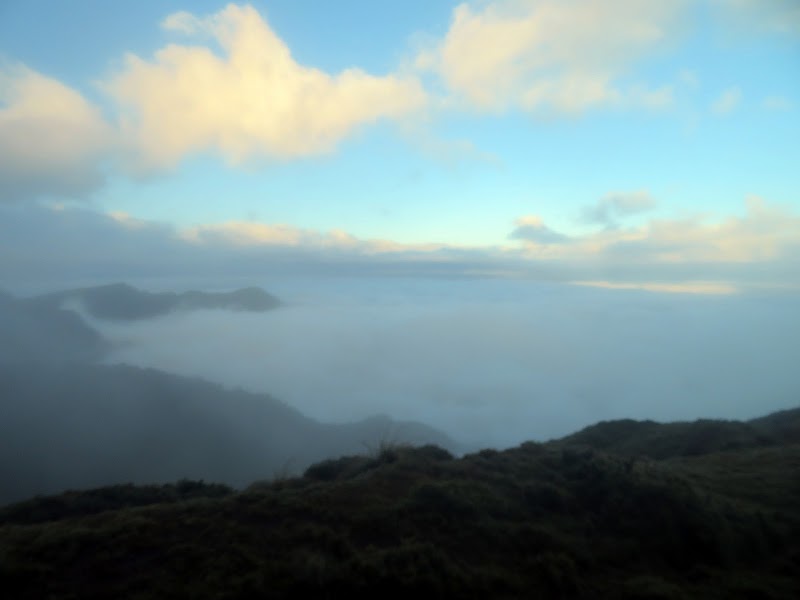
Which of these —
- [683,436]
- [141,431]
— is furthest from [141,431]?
[683,436]

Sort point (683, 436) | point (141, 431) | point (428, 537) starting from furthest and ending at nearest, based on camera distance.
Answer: point (141, 431), point (683, 436), point (428, 537)

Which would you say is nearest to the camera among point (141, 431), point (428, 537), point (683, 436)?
point (428, 537)

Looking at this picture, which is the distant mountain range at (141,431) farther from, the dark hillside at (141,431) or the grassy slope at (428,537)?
the grassy slope at (428,537)

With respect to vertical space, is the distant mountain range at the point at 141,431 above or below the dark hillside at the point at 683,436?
below

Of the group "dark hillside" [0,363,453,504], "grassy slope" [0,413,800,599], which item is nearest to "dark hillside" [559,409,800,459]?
"grassy slope" [0,413,800,599]

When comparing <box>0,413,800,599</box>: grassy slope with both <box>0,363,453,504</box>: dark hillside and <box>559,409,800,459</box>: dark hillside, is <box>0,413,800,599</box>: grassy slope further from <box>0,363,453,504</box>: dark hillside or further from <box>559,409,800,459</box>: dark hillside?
<box>0,363,453,504</box>: dark hillside

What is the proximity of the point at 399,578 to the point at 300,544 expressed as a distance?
209 centimetres

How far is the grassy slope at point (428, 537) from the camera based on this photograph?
737 cm

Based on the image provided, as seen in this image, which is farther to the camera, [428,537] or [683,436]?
[683,436]

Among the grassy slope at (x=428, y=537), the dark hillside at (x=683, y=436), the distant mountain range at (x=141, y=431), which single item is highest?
the grassy slope at (x=428, y=537)

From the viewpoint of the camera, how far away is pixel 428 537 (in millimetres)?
9195

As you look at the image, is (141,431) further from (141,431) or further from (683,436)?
(683,436)

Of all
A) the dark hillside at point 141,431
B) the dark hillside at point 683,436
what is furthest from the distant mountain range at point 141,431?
the dark hillside at point 683,436

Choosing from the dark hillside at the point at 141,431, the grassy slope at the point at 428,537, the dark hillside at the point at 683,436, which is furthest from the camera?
the dark hillside at the point at 141,431
